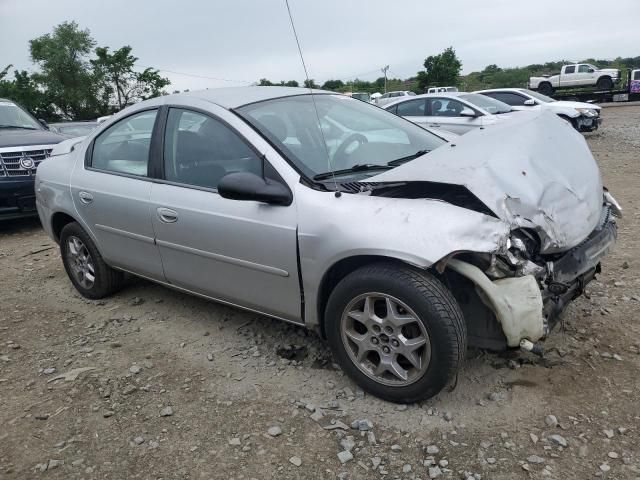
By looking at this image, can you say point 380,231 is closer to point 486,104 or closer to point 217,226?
point 217,226

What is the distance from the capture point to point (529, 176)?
2.70m

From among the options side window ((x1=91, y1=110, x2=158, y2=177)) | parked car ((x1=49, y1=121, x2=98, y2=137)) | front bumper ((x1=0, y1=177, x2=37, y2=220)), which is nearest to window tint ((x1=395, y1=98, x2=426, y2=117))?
parked car ((x1=49, y1=121, x2=98, y2=137))

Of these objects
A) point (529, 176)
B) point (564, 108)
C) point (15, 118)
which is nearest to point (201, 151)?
point (529, 176)

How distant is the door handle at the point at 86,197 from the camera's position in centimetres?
394

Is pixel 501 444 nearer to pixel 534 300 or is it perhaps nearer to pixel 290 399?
pixel 534 300

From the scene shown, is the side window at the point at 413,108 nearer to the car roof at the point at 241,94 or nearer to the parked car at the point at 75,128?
the parked car at the point at 75,128

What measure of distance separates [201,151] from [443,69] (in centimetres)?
5310

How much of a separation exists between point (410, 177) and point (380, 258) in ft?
1.36

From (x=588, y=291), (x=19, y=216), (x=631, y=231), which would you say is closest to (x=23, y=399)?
(x=588, y=291)

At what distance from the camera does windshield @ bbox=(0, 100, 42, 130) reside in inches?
314

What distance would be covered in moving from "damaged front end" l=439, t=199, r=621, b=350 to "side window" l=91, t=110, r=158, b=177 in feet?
7.37

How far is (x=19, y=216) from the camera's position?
6.83 metres

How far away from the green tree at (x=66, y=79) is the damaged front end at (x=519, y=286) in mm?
42012

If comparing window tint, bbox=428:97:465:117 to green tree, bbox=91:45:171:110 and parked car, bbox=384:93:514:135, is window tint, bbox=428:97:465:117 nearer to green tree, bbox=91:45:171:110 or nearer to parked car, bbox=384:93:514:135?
parked car, bbox=384:93:514:135
